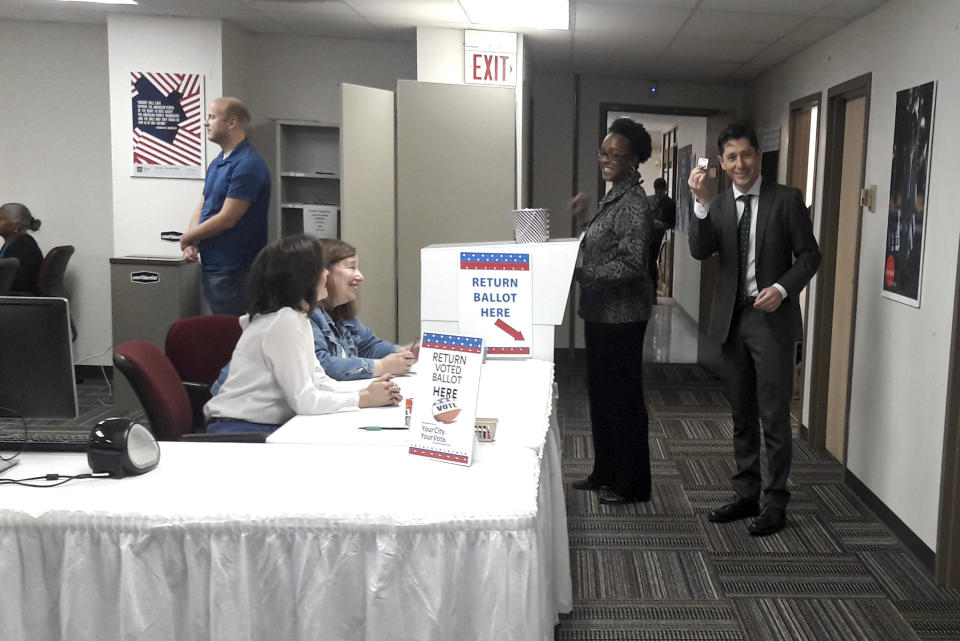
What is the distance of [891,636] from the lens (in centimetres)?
249

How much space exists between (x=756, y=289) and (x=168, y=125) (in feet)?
12.7

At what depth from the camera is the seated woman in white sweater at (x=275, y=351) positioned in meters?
2.30

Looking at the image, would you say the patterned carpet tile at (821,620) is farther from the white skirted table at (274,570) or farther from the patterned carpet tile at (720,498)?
the white skirted table at (274,570)

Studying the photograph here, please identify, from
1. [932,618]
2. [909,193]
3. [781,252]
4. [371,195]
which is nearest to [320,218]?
[371,195]

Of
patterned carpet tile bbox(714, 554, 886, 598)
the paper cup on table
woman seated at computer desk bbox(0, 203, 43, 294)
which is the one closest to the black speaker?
the paper cup on table

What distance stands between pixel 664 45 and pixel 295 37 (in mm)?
2531

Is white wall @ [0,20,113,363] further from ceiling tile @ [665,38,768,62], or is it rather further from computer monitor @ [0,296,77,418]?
computer monitor @ [0,296,77,418]

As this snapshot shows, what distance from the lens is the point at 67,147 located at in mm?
5812

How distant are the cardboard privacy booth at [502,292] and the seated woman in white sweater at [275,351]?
51 centimetres

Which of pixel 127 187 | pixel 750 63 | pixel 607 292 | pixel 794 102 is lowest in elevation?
pixel 607 292

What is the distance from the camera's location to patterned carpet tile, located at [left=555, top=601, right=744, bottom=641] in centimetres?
250

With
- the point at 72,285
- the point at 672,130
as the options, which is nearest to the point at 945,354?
the point at 72,285

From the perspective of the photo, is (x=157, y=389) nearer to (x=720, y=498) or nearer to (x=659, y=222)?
(x=659, y=222)

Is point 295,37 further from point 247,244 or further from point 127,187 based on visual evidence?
point 247,244
